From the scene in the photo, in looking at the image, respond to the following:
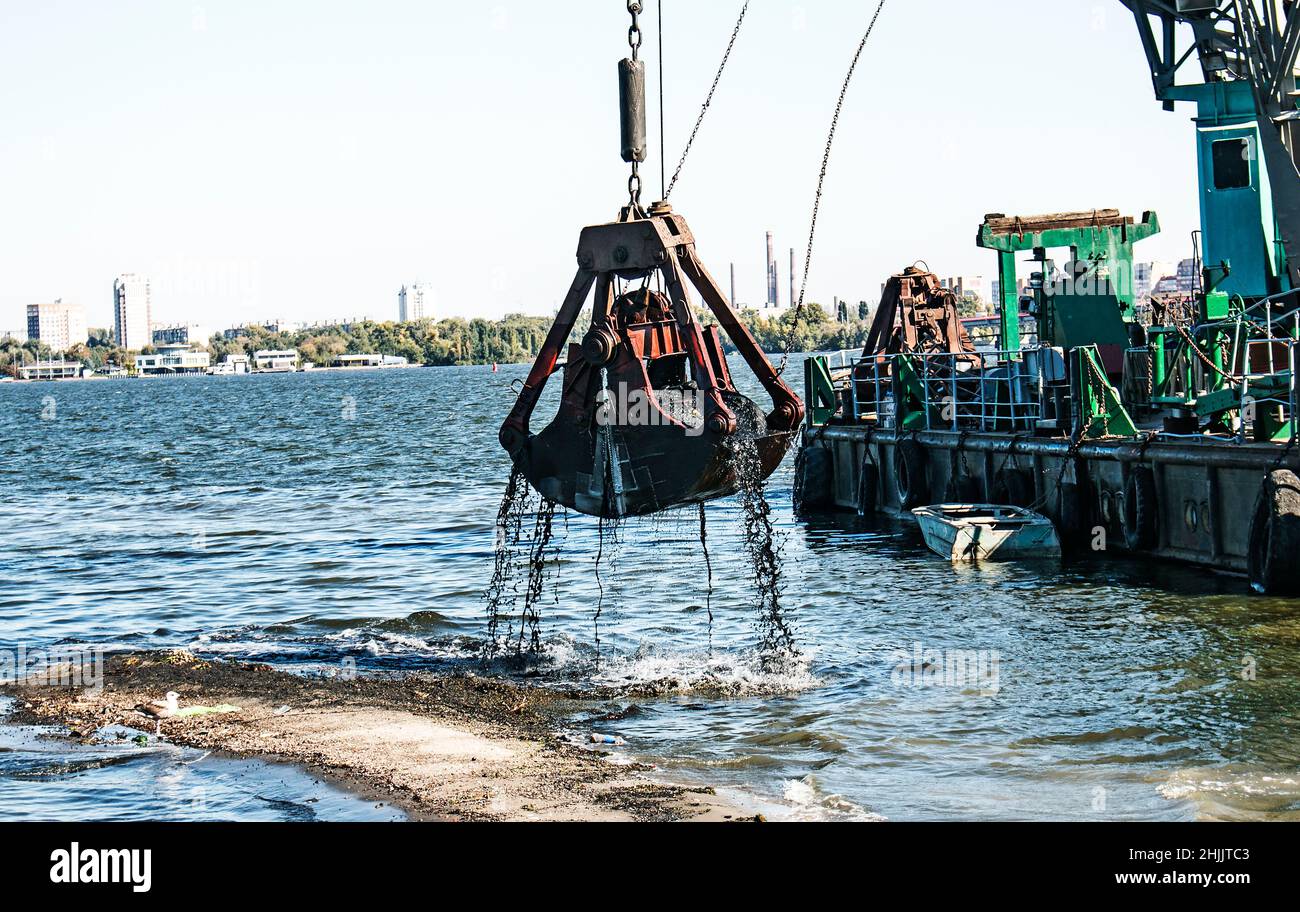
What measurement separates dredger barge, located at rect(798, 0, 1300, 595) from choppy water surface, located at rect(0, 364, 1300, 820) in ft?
3.57

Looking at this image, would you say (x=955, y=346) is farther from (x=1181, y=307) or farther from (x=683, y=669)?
(x=683, y=669)

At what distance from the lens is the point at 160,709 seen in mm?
13406

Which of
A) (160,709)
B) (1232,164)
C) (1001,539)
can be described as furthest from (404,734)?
(1232,164)

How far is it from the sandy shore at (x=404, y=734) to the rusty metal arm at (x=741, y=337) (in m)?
3.01

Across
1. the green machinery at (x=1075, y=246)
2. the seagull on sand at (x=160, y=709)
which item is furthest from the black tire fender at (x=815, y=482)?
the seagull on sand at (x=160, y=709)

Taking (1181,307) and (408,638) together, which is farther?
(1181,307)

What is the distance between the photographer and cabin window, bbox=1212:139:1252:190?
26609 mm

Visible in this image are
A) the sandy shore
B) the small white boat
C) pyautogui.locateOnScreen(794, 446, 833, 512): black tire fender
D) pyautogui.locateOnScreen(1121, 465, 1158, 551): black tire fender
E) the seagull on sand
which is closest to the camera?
the sandy shore

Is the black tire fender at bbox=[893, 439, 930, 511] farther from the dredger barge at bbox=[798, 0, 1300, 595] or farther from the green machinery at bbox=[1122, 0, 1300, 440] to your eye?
the green machinery at bbox=[1122, 0, 1300, 440]

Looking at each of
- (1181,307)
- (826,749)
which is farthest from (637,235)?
(1181,307)

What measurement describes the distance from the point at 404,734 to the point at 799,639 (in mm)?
6413

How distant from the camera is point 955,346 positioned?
108ft

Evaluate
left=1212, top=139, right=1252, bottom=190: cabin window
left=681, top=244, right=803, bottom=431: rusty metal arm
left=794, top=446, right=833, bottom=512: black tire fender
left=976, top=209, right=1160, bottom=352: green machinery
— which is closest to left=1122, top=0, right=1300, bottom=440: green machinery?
left=1212, top=139, right=1252, bottom=190: cabin window
